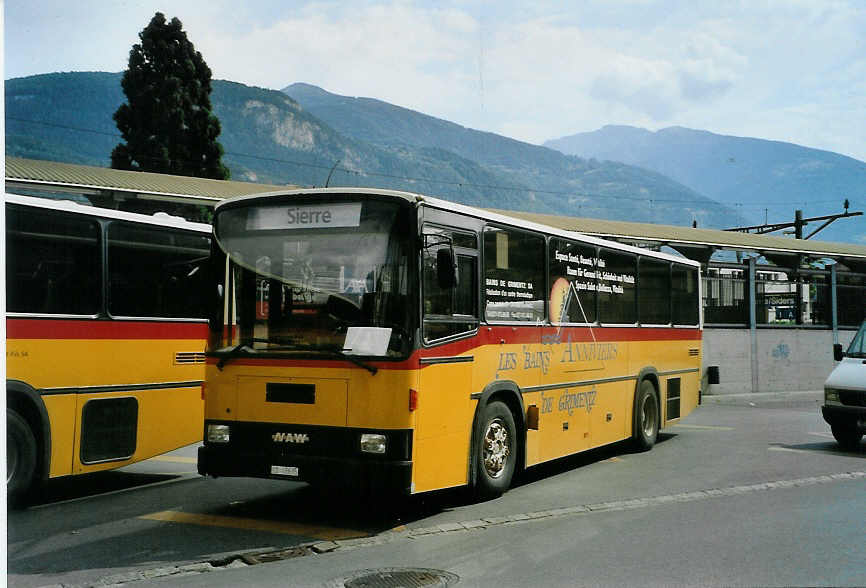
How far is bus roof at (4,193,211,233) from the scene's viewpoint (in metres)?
9.20

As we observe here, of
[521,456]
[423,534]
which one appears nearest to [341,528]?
[423,534]

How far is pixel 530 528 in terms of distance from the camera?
835 cm

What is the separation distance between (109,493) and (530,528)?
4.96 metres

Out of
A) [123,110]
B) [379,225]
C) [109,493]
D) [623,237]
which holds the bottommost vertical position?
[109,493]

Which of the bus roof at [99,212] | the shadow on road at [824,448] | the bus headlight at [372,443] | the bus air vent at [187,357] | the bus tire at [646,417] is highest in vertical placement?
the bus roof at [99,212]

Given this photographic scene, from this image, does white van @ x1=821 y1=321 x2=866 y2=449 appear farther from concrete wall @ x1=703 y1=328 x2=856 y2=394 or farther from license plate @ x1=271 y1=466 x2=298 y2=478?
concrete wall @ x1=703 y1=328 x2=856 y2=394

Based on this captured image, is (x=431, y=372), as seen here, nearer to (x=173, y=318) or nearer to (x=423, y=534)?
(x=423, y=534)

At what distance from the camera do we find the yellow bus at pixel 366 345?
827cm

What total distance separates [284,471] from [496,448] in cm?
244

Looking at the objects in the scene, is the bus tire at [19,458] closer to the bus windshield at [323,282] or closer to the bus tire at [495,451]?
the bus windshield at [323,282]

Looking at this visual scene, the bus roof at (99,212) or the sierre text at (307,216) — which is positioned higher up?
the bus roof at (99,212)

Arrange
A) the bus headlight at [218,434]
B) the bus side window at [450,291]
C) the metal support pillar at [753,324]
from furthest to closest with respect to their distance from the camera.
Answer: the metal support pillar at [753,324]
the bus headlight at [218,434]
the bus side window at [450,291]

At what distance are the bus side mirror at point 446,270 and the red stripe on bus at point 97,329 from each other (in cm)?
377

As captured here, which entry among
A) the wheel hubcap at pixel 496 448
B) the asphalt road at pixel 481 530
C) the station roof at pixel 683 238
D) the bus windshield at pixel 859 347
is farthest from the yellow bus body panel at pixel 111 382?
the station roof at pixel 683 238
